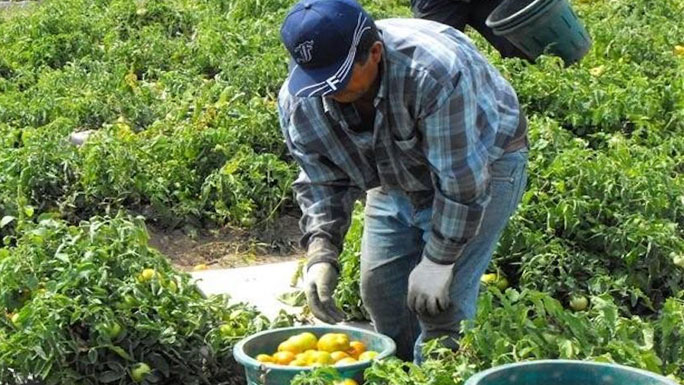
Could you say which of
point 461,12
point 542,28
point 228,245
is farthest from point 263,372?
point 542,28

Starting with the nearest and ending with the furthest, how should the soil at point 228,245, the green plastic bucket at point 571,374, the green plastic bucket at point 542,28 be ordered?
1. the green plastic bucket at point 571,374
2. the soil at point 228,245
3. the green plastic bucket at point 542,28

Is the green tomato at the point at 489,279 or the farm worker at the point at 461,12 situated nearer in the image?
the green tomato at the point at 489,279

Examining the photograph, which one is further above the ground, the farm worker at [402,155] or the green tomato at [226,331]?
the farm worker at [402,155]

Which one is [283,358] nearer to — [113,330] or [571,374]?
[113,330]

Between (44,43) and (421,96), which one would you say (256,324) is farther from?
(44,43)

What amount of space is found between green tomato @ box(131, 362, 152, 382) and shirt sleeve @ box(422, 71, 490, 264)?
3.86ft

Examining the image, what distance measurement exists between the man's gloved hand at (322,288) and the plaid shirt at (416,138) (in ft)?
0.10

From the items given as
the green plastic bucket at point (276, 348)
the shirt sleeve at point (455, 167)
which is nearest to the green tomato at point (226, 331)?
the green plastic bucket at point (276, 348)

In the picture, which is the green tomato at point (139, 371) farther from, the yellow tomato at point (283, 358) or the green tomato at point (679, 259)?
the green tomato at point (679, 259)

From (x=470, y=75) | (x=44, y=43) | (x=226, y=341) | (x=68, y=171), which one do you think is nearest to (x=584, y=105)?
(x=68, y=171)

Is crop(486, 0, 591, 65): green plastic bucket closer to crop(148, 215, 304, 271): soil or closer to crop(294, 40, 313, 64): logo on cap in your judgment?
crop(148, 215, 304, 271): soil

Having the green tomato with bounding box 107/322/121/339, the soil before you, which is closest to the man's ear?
the green tomato with bounding box 107/322/121/339

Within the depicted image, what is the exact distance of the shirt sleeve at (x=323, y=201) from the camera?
435 centimetres

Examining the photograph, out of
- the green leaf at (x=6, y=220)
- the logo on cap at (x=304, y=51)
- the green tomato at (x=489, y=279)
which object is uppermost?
the logo on cap at (x=304, y=51)
